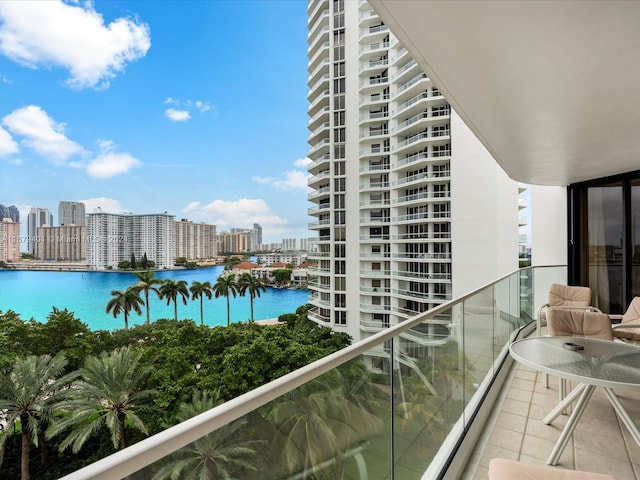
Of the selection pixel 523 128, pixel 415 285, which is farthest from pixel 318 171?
pixel 523 128

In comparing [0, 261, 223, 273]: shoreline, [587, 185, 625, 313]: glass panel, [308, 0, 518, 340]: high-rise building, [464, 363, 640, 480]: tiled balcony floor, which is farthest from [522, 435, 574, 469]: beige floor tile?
[0, 261, 223, 273]: shoreline

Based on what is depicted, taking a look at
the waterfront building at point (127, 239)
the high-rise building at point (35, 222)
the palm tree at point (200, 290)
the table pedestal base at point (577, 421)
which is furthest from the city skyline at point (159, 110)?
the table pedestal base at point (577, 421)

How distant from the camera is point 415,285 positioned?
28734 millimetres

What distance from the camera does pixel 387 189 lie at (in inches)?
1225

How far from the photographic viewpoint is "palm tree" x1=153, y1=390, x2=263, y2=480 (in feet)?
2.11

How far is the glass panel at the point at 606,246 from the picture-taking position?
16.4 feet

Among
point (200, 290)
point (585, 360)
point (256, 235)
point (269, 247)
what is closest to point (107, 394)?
point (585, 360)

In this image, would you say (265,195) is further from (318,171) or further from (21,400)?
(21,400)

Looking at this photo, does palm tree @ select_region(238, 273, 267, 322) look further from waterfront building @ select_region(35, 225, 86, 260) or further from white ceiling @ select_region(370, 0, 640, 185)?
white ceiling @ select_region(370, 0, 640, 185)

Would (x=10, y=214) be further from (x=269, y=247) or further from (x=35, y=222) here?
(x=269, y=247)

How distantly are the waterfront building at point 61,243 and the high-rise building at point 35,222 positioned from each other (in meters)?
0.40

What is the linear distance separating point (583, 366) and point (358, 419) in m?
1.54

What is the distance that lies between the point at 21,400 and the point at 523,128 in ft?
55.3

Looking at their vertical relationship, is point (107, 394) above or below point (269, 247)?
below
